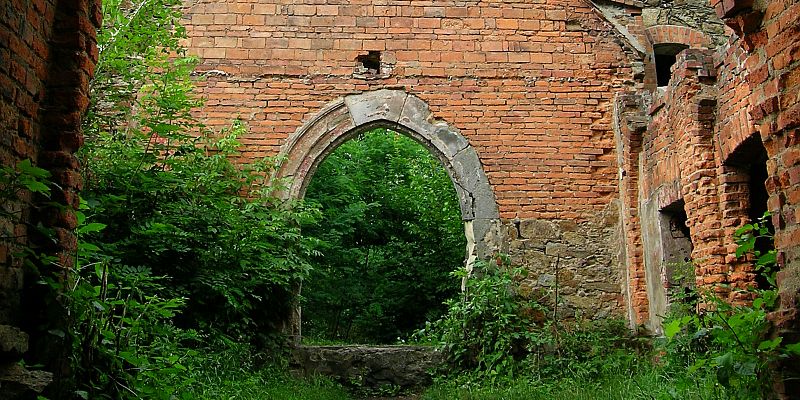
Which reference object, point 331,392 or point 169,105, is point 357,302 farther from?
point 169,105

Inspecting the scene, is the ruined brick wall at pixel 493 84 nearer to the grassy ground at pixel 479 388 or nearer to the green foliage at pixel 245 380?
the grassy ground at pixel 479 388

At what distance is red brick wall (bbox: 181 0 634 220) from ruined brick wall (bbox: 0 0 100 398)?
16.4 feet

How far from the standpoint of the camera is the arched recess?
28.3ft

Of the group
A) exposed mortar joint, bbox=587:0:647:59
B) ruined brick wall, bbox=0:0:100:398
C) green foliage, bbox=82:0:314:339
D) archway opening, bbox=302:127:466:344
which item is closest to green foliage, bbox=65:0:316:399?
green foliage, bbox=82:0:314:339

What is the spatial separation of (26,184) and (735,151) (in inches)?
220

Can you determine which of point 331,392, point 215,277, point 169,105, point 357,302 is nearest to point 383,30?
point 169,105

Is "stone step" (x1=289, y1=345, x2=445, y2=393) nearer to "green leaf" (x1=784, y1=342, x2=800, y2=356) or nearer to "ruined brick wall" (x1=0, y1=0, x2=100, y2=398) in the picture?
"ruined brick wall" (x1=0, y1=0, x2=100, y2=398)

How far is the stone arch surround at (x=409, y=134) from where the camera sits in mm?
8648

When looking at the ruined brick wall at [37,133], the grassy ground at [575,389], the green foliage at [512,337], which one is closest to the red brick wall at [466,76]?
the green foliage at [512,337]

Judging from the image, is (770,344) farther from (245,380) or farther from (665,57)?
(665,57)

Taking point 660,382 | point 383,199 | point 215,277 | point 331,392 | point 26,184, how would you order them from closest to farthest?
point 26,184
point 660,382
point 215,277
point 331,392
point 383,199

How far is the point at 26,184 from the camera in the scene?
2.88 metres

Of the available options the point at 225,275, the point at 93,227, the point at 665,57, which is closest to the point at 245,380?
the point at 225,275

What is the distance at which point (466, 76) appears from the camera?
9008 mm
